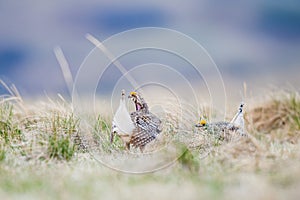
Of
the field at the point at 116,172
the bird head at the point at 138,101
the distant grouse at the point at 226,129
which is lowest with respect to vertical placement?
the field at the point at 116,172

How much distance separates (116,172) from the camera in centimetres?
370

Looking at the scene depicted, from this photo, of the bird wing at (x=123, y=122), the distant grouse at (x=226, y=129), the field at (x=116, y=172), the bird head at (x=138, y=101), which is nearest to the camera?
the field at (x=116, y=172)

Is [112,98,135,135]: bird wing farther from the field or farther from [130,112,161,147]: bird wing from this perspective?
the field

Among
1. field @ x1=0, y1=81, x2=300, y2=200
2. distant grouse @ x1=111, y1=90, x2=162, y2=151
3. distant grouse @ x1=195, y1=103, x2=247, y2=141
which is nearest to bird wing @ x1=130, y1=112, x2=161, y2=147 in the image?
distant grouse @ x1=111, y1=90, x2=162, y2=151

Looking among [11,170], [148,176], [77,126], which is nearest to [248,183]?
[148,176]

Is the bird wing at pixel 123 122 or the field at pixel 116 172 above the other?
the bird wing at pixel 123 122

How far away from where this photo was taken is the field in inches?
118

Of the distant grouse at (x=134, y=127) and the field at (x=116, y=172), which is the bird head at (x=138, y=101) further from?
the field at (x=116, y=172)

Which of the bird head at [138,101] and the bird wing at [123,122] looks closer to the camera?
the bird wing at [123,122]

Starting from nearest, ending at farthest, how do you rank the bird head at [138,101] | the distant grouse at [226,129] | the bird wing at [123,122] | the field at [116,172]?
the field at [116,172] → the bird wing at [123,122] → the bird head at [138,101] → the distant grouse at [226,129]

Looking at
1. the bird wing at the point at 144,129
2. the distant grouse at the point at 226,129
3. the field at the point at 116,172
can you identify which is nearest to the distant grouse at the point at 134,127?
the bird wing at the point at 144,129

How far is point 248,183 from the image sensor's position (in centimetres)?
315

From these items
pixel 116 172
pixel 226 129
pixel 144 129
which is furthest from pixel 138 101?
pixel 116 172

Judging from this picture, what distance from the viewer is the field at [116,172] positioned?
9.86 ft
